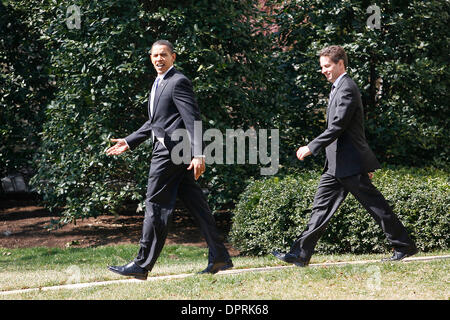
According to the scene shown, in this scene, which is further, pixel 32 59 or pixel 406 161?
pixel 32 59

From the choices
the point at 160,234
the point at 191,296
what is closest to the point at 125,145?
the point at 160,234

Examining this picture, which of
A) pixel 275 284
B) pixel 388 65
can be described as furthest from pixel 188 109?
pixel 388 65

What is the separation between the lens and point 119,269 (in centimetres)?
507

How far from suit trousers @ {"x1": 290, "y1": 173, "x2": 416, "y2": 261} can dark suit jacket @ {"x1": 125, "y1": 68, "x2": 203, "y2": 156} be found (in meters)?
1.37

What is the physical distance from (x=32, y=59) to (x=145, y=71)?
377 centimetres

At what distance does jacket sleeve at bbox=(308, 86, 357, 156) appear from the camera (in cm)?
512

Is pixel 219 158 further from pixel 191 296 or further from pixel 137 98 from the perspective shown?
pixel 191 296

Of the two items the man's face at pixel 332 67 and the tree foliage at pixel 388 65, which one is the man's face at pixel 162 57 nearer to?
the man's face at pixel 332 67

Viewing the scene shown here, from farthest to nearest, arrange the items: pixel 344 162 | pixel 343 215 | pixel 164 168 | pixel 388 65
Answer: pixel 388 65, pixel 343 215, pixel 344 162, pixel 164 168

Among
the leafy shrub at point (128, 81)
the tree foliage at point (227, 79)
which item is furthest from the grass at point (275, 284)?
the tree foliage at point (227, 79)

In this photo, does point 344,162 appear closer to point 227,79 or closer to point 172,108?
point 172,108

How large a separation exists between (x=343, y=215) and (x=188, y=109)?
3.30 m

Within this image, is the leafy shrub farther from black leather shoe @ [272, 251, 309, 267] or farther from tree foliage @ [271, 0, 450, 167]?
black leather shoe @ [272, 251, 309, 267]

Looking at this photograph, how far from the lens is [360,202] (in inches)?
211
